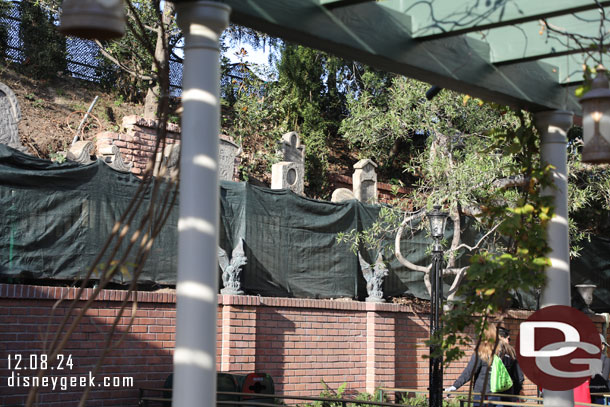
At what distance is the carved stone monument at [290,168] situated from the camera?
1297 centimetres

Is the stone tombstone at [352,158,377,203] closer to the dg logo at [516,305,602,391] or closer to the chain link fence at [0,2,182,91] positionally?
the chain link fence at [0,2,182,91]

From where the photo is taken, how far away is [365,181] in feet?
46.6

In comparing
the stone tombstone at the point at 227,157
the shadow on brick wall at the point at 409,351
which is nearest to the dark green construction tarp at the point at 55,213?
the stone tombstone at the point at 227,157

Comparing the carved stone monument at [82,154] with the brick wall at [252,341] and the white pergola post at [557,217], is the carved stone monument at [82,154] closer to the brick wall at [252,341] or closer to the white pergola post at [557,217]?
the brick wall at [252,341]

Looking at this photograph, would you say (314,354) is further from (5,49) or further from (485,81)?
(5,49)

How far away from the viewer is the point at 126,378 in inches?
364

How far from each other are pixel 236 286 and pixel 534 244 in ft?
20.3

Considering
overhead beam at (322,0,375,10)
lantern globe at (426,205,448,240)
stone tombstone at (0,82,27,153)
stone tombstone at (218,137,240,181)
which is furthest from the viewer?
stone tombstone at (218,137,240,181)

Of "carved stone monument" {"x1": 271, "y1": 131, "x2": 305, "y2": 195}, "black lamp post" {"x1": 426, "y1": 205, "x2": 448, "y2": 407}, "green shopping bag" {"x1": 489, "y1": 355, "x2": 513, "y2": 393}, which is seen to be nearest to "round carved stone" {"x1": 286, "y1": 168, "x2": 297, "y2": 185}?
"carved stone monument" {"x1": 271, "y1": 131, "x2": 305, "y2": 195}

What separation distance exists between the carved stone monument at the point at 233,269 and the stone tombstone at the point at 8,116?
329 centimetres

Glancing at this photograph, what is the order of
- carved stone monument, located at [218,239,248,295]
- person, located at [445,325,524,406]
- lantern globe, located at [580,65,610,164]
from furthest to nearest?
carved stone monument, located at [218,239,248,295]
person, located at [445,325,524,406]
lantern globe, located at [580,65,610,164]

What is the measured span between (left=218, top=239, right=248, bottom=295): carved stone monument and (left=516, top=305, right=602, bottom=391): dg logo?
5.90 meters

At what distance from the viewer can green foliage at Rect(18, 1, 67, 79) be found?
1510 cm

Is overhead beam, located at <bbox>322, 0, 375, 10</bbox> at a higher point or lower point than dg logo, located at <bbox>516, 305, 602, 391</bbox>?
higher
